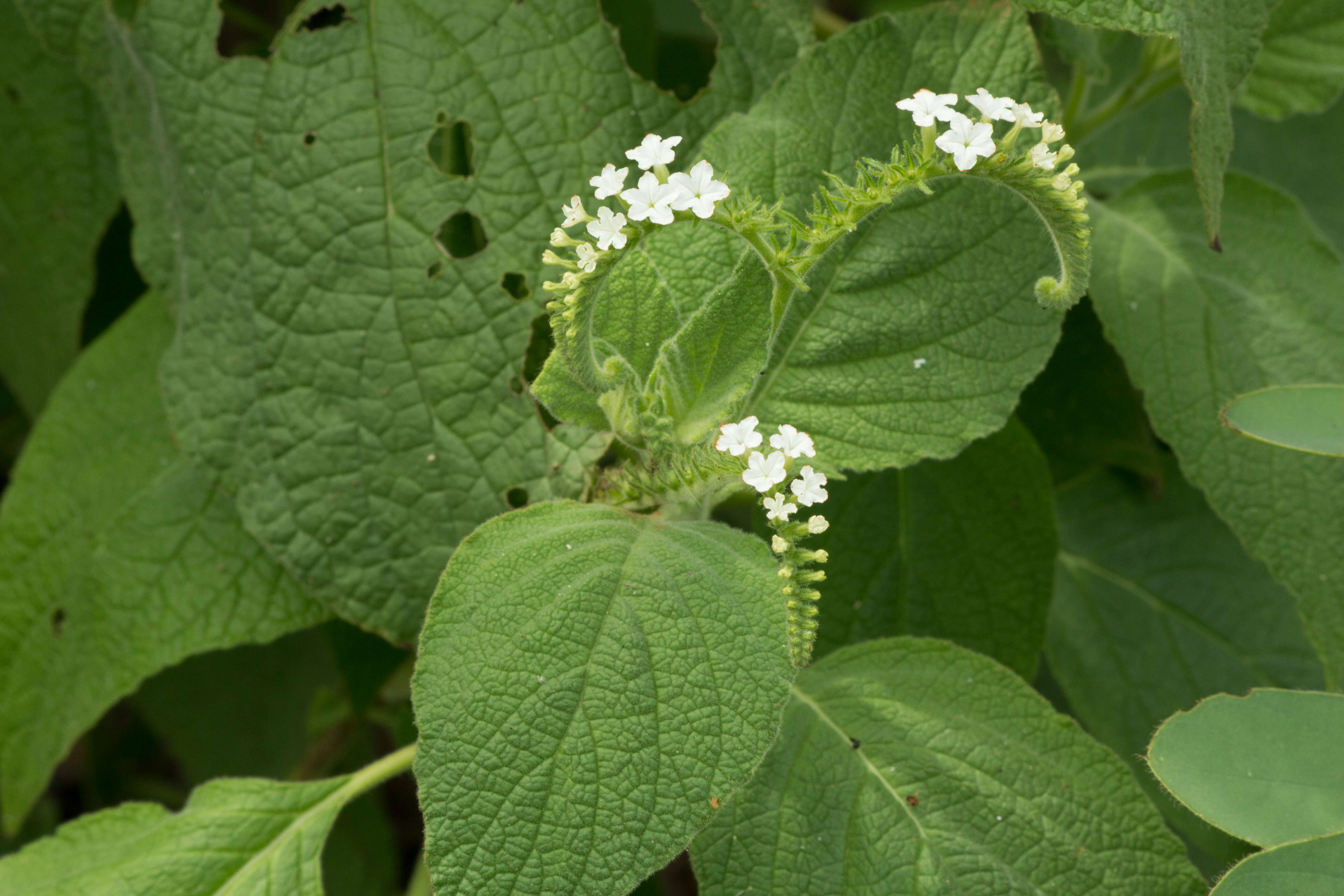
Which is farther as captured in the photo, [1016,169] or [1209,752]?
[1209,752]

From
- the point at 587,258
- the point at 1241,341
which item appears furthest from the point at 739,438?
the point at 1241,341

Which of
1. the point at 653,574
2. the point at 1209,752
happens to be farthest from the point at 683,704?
the point at 1209,752

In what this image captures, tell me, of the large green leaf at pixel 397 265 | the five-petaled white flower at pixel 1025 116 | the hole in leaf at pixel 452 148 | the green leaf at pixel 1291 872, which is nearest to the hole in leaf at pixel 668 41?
the large green leaf at pixel 397 265

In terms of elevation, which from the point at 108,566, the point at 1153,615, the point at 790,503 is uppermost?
the point at 790,503

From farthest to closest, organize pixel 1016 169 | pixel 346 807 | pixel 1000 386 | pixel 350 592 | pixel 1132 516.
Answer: pixel 346 807
pixel 1132 516
pixel 350 592
pixel 1000 386
pixel 1016 169

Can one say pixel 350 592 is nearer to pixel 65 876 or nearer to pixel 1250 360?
pixel 65 876

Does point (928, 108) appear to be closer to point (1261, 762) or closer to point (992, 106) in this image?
point (992, 106)
